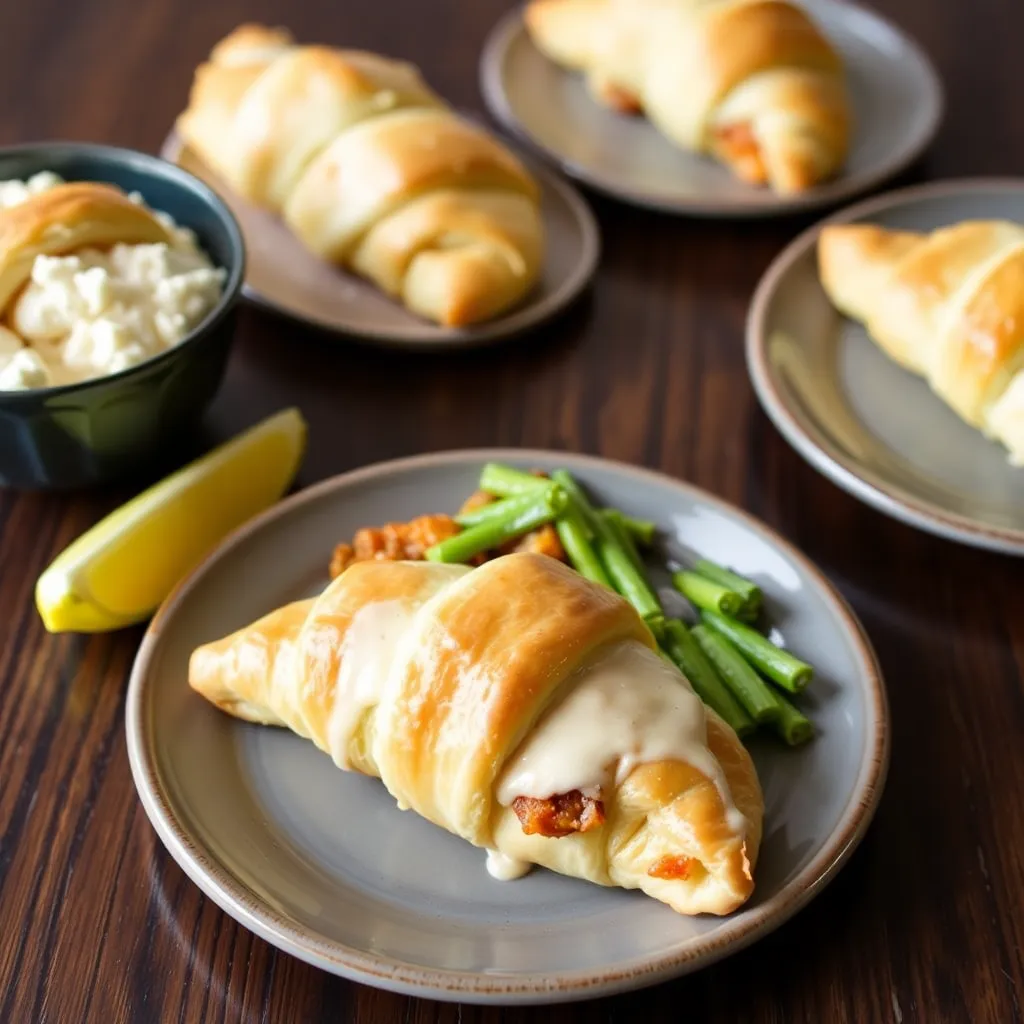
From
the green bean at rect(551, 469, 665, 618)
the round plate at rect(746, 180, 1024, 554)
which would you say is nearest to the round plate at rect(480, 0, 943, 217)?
the round plate at rect(746, 180, 1024, 554)

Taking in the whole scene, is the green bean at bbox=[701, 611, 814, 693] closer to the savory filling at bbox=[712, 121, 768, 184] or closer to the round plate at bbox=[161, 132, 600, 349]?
the round plate at bbox=[161, 132, 600, 349]

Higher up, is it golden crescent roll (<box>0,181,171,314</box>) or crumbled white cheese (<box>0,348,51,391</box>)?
golden crescent roll (<box>0,181,171,314</box>)

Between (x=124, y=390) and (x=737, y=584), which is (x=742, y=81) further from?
(x=124, y=390)

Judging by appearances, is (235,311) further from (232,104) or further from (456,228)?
(232,104)

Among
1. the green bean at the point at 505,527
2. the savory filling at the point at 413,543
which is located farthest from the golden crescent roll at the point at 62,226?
the green bean at the point at 505,527

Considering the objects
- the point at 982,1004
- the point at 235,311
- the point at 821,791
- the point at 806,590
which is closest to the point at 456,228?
the point at 235,311

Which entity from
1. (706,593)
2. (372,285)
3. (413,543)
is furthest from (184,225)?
(706,593)
